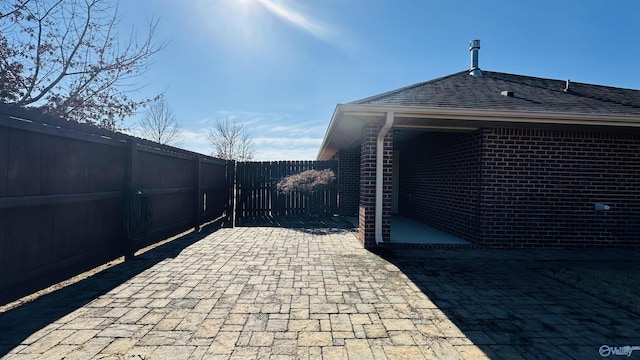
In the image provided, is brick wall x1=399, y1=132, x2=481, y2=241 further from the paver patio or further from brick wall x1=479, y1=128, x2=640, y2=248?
the paver patio

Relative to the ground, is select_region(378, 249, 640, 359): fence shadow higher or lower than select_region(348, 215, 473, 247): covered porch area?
lower

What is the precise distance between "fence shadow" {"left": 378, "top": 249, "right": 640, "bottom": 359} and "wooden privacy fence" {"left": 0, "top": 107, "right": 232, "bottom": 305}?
13.3 feet

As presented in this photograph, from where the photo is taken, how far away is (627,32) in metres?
6.84

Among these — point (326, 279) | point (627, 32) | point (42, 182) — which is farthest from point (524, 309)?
point (627, 32)

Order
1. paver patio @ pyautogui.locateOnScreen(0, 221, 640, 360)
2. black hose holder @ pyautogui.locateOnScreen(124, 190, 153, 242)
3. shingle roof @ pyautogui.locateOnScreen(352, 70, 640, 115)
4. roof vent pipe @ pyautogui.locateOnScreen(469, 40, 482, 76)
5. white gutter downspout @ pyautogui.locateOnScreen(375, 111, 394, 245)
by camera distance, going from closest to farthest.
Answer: paver patio @ pyautogui.locateOnScreen(0, 221, 640, 360) < black hose holder @ pyautogui.locateOnScreen(124, 190, 153, 242) < shingle roof @ pyautogui.locateOnScreen(352, 70, 640, 115) < white gutter downspout @ pyautogui.locateOnScreen(375, 111, 394, 245) < roof vent pipe @ pyautogui.locateOnScreen(469, 40, 482, 76)

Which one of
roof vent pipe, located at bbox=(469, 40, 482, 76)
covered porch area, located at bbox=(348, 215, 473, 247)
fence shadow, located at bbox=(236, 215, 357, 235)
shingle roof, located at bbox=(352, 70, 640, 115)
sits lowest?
fence shadow, located at bbox=(236, 215, 357, 235)

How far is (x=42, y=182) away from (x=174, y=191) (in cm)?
301

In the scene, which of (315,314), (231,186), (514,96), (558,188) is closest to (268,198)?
(231,186)

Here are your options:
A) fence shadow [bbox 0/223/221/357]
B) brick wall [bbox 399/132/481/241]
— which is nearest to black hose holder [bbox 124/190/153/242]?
fence shadow [bbox 0/223/221/357]

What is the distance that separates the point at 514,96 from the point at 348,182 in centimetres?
503

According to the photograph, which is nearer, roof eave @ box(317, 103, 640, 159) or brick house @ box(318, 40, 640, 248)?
roof eave @ box(317, 103, 640, 159)

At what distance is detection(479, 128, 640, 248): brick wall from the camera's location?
5414mm

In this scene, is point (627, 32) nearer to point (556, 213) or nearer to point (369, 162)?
point (556, 213)

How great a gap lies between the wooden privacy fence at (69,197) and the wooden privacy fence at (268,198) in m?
3.57
